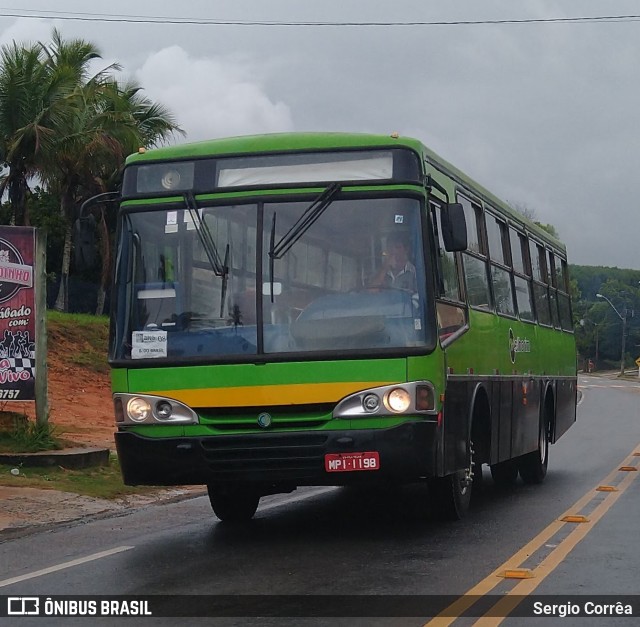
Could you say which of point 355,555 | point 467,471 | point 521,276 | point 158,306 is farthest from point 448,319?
point 521,276

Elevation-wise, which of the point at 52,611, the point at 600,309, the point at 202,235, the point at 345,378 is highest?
the point at 600,309

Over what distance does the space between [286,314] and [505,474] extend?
6.65m

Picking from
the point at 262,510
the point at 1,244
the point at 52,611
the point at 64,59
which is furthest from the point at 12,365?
the point at 64,59

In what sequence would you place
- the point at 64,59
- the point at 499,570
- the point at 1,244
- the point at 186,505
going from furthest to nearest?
the point at 64,59
the point at 1,244
the point at 186,505
the point at 499,570

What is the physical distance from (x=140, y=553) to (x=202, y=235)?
2.48 meters

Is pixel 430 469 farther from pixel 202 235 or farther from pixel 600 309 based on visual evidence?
pixel 600 309

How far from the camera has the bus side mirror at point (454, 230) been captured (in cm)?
996

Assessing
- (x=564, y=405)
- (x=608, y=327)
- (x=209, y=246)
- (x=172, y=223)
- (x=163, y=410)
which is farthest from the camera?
(x=608, y=327)

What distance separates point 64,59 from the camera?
37.5 metres

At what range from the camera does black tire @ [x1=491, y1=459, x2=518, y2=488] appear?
15352mm

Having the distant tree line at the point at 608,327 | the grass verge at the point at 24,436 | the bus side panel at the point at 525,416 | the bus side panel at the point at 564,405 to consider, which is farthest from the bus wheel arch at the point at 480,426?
the distant tree line at the point at 608,327

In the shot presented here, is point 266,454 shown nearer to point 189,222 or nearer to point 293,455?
point 293,455

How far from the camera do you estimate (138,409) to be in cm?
989

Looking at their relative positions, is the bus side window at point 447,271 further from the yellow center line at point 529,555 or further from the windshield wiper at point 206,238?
the yellow center line at point 529,555
